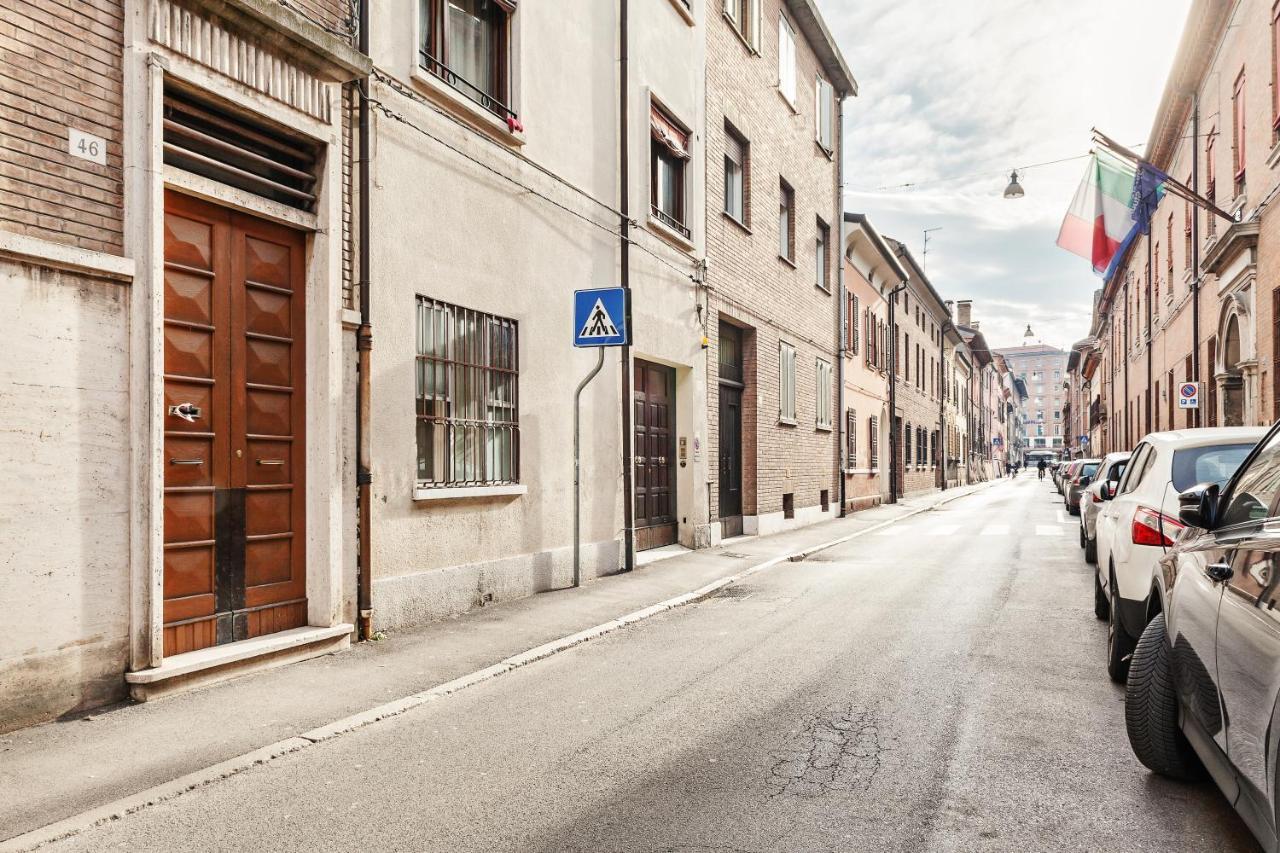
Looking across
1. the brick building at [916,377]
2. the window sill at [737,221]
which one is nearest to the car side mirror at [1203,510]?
the window sill at [737,221]

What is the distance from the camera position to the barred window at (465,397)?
320 inches

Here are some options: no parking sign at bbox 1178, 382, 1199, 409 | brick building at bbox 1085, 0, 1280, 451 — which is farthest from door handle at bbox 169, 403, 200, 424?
no parking sign at bbox 1178, 382, 1199, 409

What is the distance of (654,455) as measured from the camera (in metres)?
13.1

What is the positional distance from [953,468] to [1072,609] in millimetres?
41433

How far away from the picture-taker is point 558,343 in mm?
10203

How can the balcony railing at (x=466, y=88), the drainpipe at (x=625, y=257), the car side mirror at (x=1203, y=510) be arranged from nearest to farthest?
1. the car side mirror at (x=1203, y=510)
2. the balcony railing at (x=466, y=88)
3. the drainpipe at (x=625, y=257)

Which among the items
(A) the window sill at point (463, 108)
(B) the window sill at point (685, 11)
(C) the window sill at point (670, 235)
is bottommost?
(C) the window sill at point (670, 235)

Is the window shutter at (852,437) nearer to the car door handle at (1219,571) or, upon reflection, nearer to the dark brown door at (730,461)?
the dark brown door at (730,461)

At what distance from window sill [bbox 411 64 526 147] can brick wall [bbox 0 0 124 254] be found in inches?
113

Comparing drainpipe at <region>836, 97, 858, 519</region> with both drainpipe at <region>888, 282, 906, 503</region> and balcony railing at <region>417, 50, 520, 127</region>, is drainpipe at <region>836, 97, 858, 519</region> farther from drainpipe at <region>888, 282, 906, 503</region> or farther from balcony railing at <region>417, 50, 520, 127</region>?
balcony railing at <region>417, 50, 520, 127</region>

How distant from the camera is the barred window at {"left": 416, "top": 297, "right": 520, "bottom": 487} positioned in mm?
8141

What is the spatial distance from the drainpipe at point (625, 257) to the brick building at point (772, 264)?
3043 mm

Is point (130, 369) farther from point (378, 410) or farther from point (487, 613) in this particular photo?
point (487, 613)

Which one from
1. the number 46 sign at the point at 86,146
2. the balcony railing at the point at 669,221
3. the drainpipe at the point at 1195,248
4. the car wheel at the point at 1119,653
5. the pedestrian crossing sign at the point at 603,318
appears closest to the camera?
the number 46 sign at the point at 86,146
